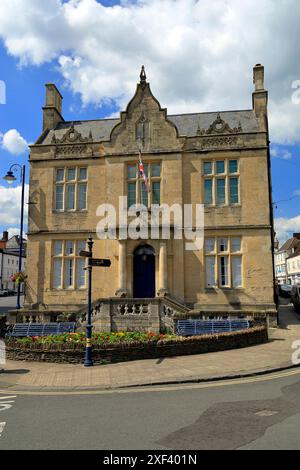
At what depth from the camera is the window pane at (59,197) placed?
2320 cm

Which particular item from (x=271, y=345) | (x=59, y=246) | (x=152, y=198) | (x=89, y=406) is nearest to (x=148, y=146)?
(x=152, y=198)

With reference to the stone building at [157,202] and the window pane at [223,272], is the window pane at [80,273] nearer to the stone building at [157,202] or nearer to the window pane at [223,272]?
the stone building at [157,202]

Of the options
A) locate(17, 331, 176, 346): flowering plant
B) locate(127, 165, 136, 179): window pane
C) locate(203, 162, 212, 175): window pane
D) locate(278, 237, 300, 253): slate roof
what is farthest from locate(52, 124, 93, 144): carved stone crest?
locate(278, 237, 300, 253): slate roof

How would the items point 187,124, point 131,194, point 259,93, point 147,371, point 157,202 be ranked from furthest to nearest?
point 187,124, point 259,93, point 131,194, point 157,202, point 147,371

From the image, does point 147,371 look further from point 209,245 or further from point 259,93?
point 259,93

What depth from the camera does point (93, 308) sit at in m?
17.9

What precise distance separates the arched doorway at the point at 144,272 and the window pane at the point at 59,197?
18.0 feet

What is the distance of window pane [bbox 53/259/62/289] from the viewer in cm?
2250

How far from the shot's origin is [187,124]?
81.5ft

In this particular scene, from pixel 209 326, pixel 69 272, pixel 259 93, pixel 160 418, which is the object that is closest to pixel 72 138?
pixel 69 272

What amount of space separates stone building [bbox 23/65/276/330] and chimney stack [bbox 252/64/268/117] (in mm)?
69

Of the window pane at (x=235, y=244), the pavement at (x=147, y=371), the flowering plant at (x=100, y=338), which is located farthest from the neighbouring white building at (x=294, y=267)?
the pavement at (x=147, y=371)

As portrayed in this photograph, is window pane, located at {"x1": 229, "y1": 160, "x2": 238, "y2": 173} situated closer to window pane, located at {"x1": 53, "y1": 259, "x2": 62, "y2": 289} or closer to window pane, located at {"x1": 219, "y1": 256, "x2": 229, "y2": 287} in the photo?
window pane, located at {"x1": 219, "y1": 256, "x2": 229, "y2": 287}

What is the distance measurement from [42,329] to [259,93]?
719 inches
